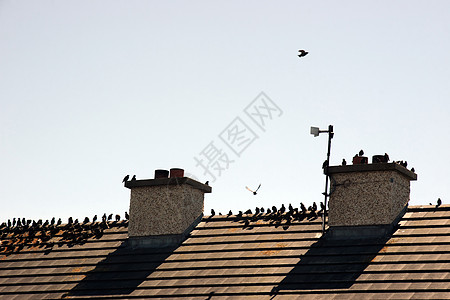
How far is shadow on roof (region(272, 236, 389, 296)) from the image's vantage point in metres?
19.8

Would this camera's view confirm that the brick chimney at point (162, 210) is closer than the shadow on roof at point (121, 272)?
No

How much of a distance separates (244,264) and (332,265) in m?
2.24

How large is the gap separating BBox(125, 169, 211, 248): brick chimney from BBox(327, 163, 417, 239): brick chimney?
13.7 ft

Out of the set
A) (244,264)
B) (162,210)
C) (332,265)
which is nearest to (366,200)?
(332,265)

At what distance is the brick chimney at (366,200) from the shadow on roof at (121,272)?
15.1ft

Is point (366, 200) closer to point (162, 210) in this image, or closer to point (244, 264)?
point (244, 264)

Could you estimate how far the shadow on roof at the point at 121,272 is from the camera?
72.5 ft

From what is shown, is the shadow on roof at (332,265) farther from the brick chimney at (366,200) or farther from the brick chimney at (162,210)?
the brick chimney at (162,210)

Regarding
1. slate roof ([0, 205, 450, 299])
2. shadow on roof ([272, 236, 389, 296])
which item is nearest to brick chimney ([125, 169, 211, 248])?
slate roof ([0, 205, 450, 299])

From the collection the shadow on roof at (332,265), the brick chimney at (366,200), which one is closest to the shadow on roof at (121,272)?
the shadow on roof at (332,265)

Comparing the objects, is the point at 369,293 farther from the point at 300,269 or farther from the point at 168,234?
the point at 168,234

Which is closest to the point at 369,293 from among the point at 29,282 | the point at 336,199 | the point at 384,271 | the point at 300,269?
the point at 384,271

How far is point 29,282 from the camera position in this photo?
2352 cm

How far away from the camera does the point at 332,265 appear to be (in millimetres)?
20516
